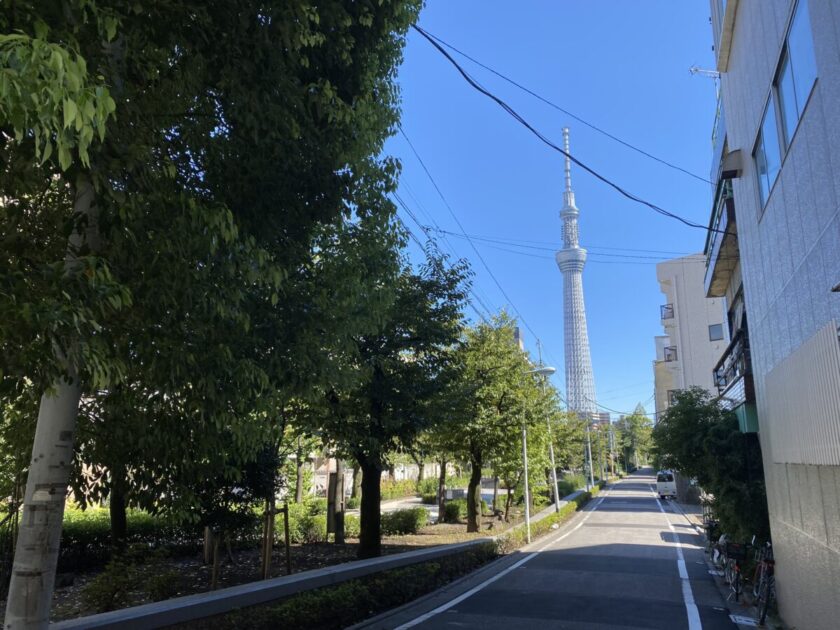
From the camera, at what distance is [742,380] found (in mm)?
12375

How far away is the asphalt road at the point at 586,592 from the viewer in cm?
888

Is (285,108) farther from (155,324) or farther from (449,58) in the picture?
(449,58)

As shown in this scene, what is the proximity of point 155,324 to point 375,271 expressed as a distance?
2.97m

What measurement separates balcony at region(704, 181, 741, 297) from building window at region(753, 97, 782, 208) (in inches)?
124

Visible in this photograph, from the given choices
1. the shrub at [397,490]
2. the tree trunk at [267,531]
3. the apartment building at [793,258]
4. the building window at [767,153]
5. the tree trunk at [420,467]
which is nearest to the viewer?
the apartment building at [793,258]

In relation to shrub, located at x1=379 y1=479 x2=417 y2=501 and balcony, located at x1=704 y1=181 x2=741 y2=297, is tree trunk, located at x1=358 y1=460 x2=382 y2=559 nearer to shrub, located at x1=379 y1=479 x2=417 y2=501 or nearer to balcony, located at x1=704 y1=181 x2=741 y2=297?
balcony, located at x1=704 y1=181 x2=741 y2=297

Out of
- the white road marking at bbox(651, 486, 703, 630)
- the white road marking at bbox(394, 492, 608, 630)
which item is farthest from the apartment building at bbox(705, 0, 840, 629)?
the white road marking at bbox(394, 492, 608, 630)

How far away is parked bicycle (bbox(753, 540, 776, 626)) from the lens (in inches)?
354

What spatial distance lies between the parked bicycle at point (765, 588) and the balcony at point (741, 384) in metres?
2.87

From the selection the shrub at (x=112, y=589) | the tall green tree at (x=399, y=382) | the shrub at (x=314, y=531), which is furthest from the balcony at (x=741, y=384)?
the shrub at (x=314, y=531)

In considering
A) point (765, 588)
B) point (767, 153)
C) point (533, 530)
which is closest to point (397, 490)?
point (533, 530)

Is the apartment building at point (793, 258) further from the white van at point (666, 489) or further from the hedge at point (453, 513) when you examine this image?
the white van at point (666, 489)

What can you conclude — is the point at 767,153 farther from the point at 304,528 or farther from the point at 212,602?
the point at 304,528

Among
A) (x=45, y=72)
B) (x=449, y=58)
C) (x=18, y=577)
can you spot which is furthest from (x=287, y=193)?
(x=449, y=58)
